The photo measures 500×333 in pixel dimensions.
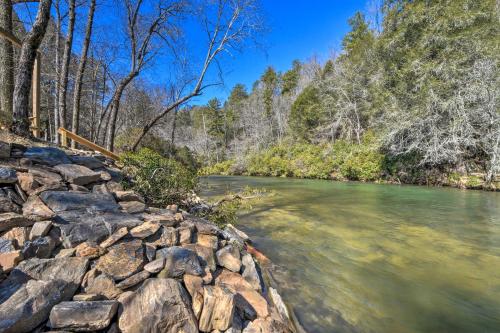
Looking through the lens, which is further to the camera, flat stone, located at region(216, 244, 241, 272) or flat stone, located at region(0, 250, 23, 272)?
flat stone, located at region(216, 244, 241, 272)

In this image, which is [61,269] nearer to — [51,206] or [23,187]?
[51,206]

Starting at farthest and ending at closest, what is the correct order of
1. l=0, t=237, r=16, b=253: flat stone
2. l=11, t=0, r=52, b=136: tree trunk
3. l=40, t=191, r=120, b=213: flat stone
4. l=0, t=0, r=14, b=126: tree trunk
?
l=0, t=0, r=14, b=126: tree trunk
l=11, t=0, r=52, b=136: tree trunk
l=40, t=191, r=120, b=213: flat stone
l=0, t=237, r=16, b=253: flat stone

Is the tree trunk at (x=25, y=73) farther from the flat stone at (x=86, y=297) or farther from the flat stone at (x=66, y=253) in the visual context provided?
the flat stone at (x=86, y=297)

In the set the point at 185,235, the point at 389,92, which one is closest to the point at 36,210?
the point at 185,235

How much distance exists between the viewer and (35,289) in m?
1.64

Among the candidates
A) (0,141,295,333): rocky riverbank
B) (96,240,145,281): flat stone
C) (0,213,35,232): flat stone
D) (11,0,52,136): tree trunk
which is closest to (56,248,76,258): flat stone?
(0,141,295,333): rocky riverbank

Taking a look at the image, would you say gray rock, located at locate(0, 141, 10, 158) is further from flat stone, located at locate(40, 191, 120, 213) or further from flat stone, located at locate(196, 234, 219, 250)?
flat stone, located at locate(196, 234, 219, 250)

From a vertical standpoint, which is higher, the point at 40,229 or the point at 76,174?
the point at 76,174

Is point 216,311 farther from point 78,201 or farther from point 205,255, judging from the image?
point 78,201

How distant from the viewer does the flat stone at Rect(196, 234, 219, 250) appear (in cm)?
304

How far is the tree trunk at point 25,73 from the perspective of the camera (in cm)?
399

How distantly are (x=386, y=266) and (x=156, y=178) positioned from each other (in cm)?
425

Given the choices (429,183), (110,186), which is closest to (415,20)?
(429,183)

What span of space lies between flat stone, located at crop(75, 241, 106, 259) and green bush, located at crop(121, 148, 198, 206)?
2.10 m
